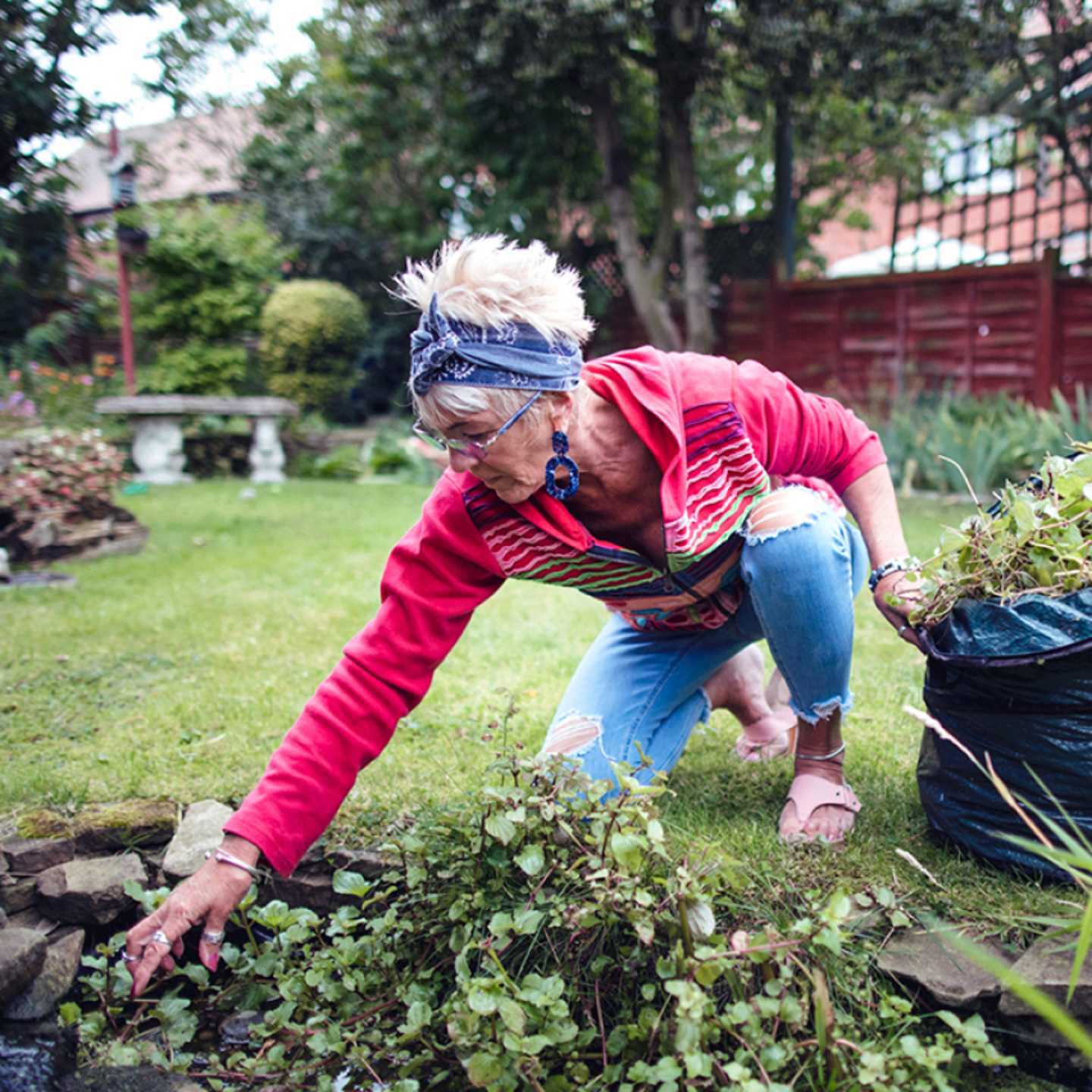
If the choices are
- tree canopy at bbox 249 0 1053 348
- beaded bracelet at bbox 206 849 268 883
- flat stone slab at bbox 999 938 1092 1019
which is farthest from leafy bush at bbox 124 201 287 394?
flat stone slab at bbox 999 938 1092 1019

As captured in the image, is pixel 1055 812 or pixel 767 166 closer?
pixel 1055 812

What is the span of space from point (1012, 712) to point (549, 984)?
3.11 ft

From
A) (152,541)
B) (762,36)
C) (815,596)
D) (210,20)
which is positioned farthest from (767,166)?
(815,596)

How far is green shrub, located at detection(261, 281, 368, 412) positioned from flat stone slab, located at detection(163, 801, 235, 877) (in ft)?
35.6

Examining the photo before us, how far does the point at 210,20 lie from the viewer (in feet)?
23.2

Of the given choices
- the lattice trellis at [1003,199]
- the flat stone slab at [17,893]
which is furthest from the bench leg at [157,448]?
the flat stone slab at [17,893]

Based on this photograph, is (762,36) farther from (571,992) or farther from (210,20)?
(571,992)

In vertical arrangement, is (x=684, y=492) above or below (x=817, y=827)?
above

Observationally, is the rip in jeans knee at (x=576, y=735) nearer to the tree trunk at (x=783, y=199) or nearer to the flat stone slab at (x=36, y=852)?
the flat stone slab at (x=36, y=852)

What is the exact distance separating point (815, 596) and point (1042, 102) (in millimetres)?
8681

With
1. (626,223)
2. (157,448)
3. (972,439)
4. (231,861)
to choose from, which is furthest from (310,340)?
(231,861)

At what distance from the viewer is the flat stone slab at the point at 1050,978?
1.65 metres

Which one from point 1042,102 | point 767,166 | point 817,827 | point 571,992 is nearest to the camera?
point 571,992

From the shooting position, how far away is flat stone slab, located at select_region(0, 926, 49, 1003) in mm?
1802
